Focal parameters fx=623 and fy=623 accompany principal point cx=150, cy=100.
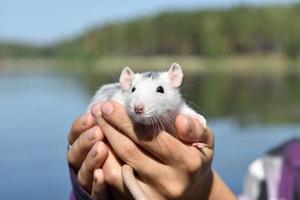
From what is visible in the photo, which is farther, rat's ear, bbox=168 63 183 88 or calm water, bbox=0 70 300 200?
calm water, bbox=0 70 300 200

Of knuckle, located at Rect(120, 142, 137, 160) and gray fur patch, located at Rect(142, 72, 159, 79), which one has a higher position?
gray fur patch, located at Rect(142, 72, 159, 79)

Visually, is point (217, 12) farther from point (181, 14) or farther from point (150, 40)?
point (150, 40)

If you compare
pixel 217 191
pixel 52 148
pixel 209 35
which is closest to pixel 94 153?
pixel 217 191

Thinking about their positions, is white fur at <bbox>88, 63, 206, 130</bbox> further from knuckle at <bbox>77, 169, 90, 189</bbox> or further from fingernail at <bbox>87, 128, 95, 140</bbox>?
knuckle at <bbox>77, 169, 90, 189</bbox>

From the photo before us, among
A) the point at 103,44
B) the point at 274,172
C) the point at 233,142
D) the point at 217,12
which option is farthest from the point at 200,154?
the point at 217,12

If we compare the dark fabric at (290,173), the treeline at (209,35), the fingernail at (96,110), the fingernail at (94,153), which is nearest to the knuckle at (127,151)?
the fingernail at (94,153)

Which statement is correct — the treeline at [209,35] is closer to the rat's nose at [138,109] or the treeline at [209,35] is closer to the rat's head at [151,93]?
the rat's head at [151,93]

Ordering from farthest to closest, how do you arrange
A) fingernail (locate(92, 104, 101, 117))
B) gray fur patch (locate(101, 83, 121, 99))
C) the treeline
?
the treeline
gray fur patch (locate(101, 83, 121, 99))
fingernail (locate(92, 104, 101, 117))

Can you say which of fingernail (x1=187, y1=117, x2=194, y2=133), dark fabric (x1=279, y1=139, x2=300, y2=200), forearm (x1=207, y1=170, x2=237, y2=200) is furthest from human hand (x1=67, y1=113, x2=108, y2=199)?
dark fabric (x1=279, y1=139, x2=300, y2=200)
